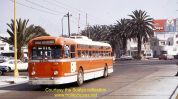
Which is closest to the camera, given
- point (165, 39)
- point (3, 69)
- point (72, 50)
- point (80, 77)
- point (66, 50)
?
point (66, 50)

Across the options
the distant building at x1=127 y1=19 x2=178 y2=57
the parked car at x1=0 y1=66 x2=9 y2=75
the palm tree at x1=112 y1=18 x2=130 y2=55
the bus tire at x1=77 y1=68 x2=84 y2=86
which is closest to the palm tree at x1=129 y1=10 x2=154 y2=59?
the palm tree at x1=112 y1=18 x2=130 y2=55

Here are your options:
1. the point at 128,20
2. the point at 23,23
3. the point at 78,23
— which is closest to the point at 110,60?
the point at 23,23

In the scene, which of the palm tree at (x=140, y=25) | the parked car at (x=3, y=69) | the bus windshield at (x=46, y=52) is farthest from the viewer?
the palm tree at (x=140, y=25)

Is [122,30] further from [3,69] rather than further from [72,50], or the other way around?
[72,50]

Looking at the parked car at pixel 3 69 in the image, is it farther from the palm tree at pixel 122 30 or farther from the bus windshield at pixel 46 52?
the palm tree at pixel 122 30

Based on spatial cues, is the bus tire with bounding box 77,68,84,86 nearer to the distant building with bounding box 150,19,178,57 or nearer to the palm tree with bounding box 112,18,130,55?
the palm tree with bounding box 112,18,130,55

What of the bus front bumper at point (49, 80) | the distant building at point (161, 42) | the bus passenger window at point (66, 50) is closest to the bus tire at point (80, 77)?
the bus front bumper at point (49, 80)

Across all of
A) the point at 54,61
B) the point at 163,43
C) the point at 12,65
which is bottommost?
the point at 12,65

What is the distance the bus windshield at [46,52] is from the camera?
63.3 feet

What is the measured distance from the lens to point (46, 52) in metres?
19.5

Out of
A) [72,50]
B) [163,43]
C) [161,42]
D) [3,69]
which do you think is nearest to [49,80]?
[72,50]

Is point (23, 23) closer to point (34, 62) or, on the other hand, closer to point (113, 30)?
point (34, 62)

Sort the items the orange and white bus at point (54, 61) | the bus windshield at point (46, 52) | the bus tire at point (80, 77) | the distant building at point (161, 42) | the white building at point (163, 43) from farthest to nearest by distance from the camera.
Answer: the white building at point (163, 43) → the distant building at point (161, 42) → the bus tire at point (80, 77) → the bus windshield at point (46, 52) → the orange and white bus at point (54, 61)

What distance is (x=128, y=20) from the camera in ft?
280
